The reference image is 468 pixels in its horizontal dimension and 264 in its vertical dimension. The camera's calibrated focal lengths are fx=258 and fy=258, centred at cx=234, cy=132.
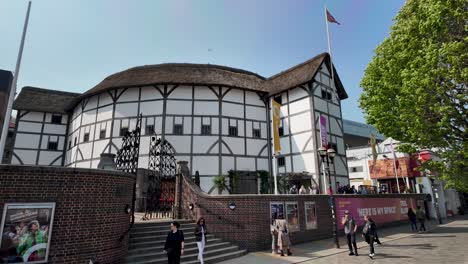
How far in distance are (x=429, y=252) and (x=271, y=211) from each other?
6608 millimetres

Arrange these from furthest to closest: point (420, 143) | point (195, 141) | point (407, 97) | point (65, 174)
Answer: point (195, 141), point (420, 143), point (407, 97), point (65, 174)

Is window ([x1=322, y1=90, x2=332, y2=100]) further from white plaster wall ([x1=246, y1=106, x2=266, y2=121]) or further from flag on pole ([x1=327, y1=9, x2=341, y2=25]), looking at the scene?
flag on pole ([x1=327, y1=9, x2=341, y2=25])

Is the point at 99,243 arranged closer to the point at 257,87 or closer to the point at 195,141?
the point at 195,141

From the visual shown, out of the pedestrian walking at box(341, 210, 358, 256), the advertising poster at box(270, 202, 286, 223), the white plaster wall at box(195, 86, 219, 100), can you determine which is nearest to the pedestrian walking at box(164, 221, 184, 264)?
the advertising poster at box(270, 202, 286, 223)

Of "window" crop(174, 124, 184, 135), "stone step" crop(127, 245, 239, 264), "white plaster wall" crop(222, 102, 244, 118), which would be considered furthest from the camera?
"white plaster wall" crop(222, 102, 244, 118)

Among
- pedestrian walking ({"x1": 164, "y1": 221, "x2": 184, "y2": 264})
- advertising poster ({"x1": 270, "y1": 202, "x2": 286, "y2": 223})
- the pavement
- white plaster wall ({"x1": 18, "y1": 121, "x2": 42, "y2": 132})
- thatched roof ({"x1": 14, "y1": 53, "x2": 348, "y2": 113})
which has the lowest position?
the pavement

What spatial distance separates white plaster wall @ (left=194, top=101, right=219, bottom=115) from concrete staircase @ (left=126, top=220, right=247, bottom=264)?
1214cm

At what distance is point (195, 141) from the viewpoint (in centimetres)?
2148

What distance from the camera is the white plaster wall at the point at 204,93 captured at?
2277cm

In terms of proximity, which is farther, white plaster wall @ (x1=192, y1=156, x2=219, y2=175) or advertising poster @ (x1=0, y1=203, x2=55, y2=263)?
white plaster wall @ (x1=192, y1=156, x2=219, y2=175)

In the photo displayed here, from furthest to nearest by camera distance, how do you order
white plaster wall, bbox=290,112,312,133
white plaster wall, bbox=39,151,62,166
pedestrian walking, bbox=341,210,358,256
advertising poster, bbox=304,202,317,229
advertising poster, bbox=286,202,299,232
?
white plaster wall, bbox=39,151,62,166 → white plaster wall, bbox=290,112,312,133 → advertising poster, bbox=304,202,317,229 → advertising poster, bbox=286,202,299,232 → pedestrian walking, bbox=341,210,358,256

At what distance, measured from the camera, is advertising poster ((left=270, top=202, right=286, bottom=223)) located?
12195 mm

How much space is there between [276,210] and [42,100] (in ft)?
91.1

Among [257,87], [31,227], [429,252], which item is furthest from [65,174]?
[257,87]
